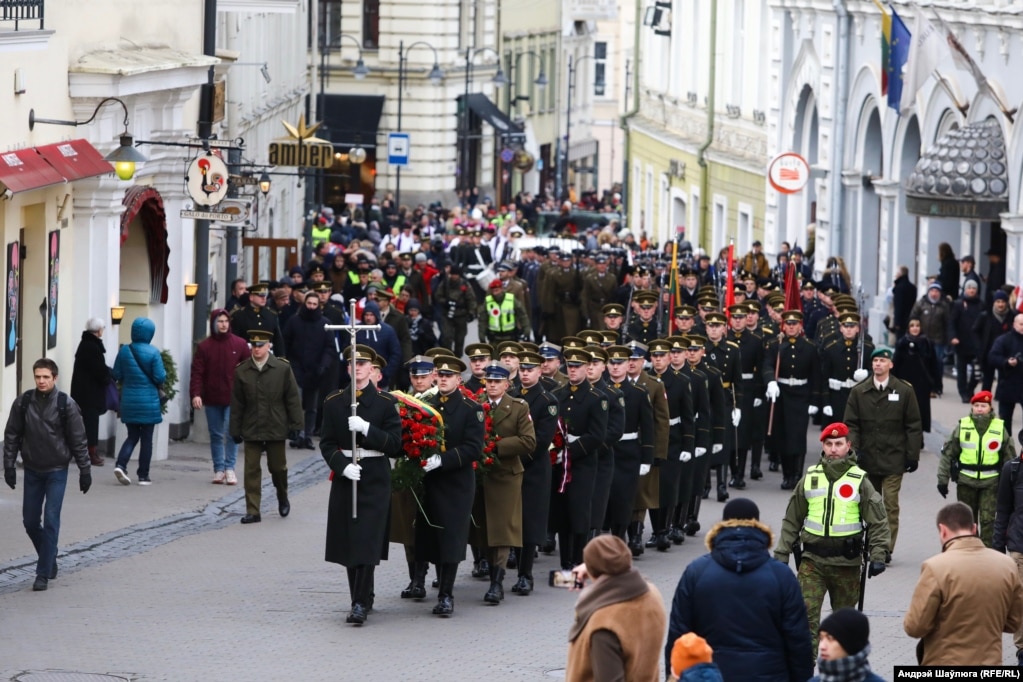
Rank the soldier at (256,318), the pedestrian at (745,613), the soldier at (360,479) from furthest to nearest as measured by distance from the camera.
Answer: the soldier at (256,318), the soldier at (360,479), the pedestrian at (745,613)

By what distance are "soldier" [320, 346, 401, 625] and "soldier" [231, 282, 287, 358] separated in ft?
27.2

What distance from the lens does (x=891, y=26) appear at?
114 feet

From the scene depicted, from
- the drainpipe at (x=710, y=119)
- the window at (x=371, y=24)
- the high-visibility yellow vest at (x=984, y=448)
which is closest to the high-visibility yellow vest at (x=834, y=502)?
the high-visibility yellow vest at (x=984, y=448)

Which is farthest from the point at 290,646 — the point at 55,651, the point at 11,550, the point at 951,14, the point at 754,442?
the point at 951,14

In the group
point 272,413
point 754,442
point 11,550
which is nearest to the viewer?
point 11,550

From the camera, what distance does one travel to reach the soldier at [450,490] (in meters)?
15.7

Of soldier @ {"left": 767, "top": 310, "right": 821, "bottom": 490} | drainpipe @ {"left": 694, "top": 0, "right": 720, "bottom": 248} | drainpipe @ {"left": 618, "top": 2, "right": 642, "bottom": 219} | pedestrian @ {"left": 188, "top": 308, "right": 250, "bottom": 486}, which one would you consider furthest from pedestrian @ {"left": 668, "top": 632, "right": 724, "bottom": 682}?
drainpipe @ {"left": 618, "top": 2, "right": 642, "bottom": 219}

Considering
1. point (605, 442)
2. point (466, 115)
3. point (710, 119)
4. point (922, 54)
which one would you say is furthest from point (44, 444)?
point (466, 115)

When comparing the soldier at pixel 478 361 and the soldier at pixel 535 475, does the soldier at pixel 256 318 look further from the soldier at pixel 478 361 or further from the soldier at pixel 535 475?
the soldier at pixel 535 475

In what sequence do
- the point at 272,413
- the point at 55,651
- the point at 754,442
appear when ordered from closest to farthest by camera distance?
1. the point at 55,651
2. the point at 272,413
3. the point at 754,442

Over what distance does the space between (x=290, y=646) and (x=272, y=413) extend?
5040mm

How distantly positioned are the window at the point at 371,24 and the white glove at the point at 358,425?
48.4m

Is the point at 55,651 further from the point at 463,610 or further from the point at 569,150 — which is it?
the point at 569,150

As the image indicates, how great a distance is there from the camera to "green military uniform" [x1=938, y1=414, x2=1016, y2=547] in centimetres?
1719
